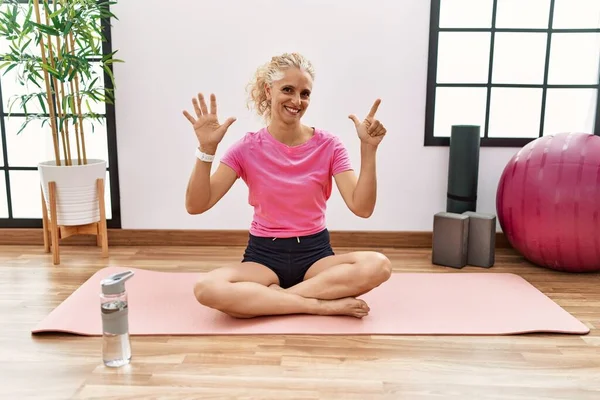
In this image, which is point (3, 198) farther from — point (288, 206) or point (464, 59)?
point (464, 59)

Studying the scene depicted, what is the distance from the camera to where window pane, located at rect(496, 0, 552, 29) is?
3014 mm

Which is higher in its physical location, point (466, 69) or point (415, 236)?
point (466, 69)

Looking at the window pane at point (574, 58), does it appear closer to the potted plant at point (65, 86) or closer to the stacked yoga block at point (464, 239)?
the stacked yoga block at point (464, 239)

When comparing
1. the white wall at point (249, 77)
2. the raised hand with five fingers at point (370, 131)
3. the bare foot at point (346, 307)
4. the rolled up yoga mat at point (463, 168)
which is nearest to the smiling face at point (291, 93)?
the raised hand with five fingers at point (370, 131)

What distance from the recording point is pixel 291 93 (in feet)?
6.59

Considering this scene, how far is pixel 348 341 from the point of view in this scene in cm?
188

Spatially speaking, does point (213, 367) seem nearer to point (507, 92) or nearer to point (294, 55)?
point (294, 55)

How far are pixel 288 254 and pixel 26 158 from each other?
1917mm

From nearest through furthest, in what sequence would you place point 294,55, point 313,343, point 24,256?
point 313,343 < point 294,55 < point 24,256

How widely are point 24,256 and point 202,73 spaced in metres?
1.31

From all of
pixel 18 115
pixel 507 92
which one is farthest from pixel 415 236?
pixel 18 115

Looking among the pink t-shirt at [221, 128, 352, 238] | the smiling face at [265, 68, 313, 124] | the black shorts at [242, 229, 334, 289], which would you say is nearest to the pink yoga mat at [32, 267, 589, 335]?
the black shorts at [242, 229, 334, 289]

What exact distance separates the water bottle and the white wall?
4.86 ft

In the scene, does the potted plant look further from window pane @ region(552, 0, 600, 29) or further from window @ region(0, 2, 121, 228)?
window pane @ region(552, 0, 600, 29)
